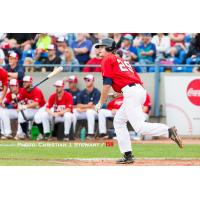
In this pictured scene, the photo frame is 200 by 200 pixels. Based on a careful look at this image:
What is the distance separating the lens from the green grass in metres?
13.6

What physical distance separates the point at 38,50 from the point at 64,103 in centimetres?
267

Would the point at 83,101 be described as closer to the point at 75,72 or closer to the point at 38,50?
the point at 75,72

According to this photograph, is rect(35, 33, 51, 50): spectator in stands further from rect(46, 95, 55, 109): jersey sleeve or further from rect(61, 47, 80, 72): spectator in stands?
rect(46, 95, 55, 109): jersey sleeve

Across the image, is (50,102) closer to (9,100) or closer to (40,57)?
(9,100)

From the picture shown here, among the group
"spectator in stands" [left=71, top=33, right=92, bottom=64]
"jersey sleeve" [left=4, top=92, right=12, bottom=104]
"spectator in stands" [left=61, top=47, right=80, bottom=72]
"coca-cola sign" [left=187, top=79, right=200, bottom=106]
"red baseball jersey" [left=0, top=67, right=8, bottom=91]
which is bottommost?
"jersey sleeve" [left=4, top=92, right=12, bottom=104]

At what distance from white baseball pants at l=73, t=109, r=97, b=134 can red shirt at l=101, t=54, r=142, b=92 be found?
5427 mm

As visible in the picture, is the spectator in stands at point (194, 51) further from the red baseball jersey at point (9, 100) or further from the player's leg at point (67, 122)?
the red baseball jersey at point (9, 100)

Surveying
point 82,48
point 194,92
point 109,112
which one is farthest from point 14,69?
point 194,92

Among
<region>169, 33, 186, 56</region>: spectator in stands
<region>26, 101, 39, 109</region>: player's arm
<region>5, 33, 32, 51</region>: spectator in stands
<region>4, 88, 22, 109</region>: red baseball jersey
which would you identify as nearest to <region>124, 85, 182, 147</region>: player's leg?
<region>26, 101, 39, 109</region>: player's arm

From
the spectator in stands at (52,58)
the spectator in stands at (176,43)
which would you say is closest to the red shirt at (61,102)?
the spectator in stands at (52,58)

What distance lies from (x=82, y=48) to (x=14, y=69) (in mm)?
2019

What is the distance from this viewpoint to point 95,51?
66.2 ft

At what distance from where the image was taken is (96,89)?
1897cm

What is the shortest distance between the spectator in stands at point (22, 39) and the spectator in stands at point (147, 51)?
317 cm
